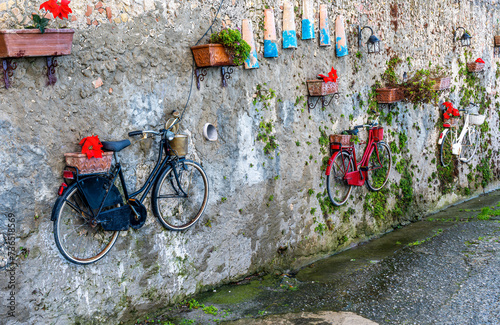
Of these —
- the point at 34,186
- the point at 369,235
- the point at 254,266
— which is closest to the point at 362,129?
the point at 369,235

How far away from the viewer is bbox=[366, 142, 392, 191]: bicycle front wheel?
6668 mm

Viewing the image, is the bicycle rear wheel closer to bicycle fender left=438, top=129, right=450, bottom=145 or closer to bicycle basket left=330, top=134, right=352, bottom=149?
bicycle basket left=330, top=134, right=352, bottom=149

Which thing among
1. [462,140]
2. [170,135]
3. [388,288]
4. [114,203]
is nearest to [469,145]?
[462,140]

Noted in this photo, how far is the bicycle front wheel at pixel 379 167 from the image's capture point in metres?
6.67

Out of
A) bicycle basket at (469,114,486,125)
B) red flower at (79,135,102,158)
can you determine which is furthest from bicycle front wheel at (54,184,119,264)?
bicycle basket at (469,114,486,125)

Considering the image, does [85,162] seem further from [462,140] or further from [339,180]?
[462,140]

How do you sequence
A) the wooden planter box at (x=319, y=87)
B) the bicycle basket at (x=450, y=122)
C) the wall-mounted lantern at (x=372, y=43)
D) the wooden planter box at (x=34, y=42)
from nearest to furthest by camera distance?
the wooden planter box at (x=34, y=42)
the wooden planter box at (x=319, y=87)
the wall-mounted lantern at (x=372, y=43)
the bicycle basket at (x=450, y=122)

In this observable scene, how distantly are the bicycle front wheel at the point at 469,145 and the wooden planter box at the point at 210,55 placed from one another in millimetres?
6553

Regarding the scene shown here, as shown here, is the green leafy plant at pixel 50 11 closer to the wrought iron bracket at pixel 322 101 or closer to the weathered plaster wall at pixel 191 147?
the weathered plaster wall at pixel 191 147

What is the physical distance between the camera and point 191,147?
14.1 feet

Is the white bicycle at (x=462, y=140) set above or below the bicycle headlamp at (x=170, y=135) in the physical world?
below

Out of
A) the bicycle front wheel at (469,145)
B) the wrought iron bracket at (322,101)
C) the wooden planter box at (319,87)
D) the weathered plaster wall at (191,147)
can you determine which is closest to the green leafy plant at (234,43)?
the weathered plaster wall at (191,147)

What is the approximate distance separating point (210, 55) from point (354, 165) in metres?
3.01

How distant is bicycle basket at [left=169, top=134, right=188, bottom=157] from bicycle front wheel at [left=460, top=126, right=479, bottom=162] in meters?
6.83
